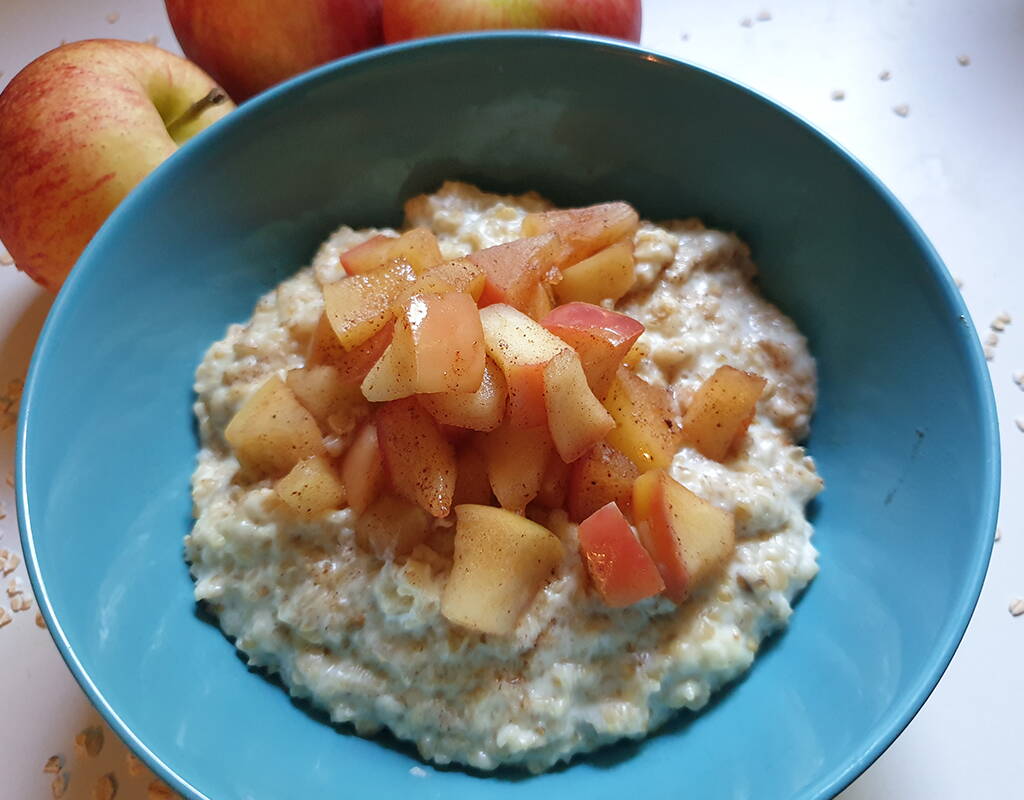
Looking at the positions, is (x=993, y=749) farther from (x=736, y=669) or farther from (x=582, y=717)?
(x=582, y=717)

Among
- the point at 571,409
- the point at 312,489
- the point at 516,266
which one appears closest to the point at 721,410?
the point at 571,409

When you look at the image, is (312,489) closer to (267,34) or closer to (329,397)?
(329,397)

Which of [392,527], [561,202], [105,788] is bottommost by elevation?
[105,788]

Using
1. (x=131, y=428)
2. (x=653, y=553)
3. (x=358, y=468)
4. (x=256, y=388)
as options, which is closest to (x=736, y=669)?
(x=653, y=553)

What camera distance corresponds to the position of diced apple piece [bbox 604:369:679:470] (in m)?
1.31

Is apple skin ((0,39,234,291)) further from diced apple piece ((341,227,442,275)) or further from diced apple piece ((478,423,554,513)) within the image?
diced apple piece ((478,423,554,513))

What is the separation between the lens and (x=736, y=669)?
1268mm

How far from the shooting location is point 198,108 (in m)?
1.70

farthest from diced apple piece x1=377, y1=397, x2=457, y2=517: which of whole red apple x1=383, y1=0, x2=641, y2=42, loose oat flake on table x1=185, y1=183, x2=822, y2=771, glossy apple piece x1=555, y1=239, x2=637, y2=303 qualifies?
whole red apple x1=383, y1=0, x2=641, y2=42

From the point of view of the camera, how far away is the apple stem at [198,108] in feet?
5.55

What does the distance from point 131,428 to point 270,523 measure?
31 cm

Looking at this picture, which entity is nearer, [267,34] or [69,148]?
[69,148]

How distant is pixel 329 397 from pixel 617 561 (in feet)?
1.69

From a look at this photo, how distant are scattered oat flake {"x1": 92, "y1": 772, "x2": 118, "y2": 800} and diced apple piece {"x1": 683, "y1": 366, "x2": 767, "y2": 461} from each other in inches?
42.0
